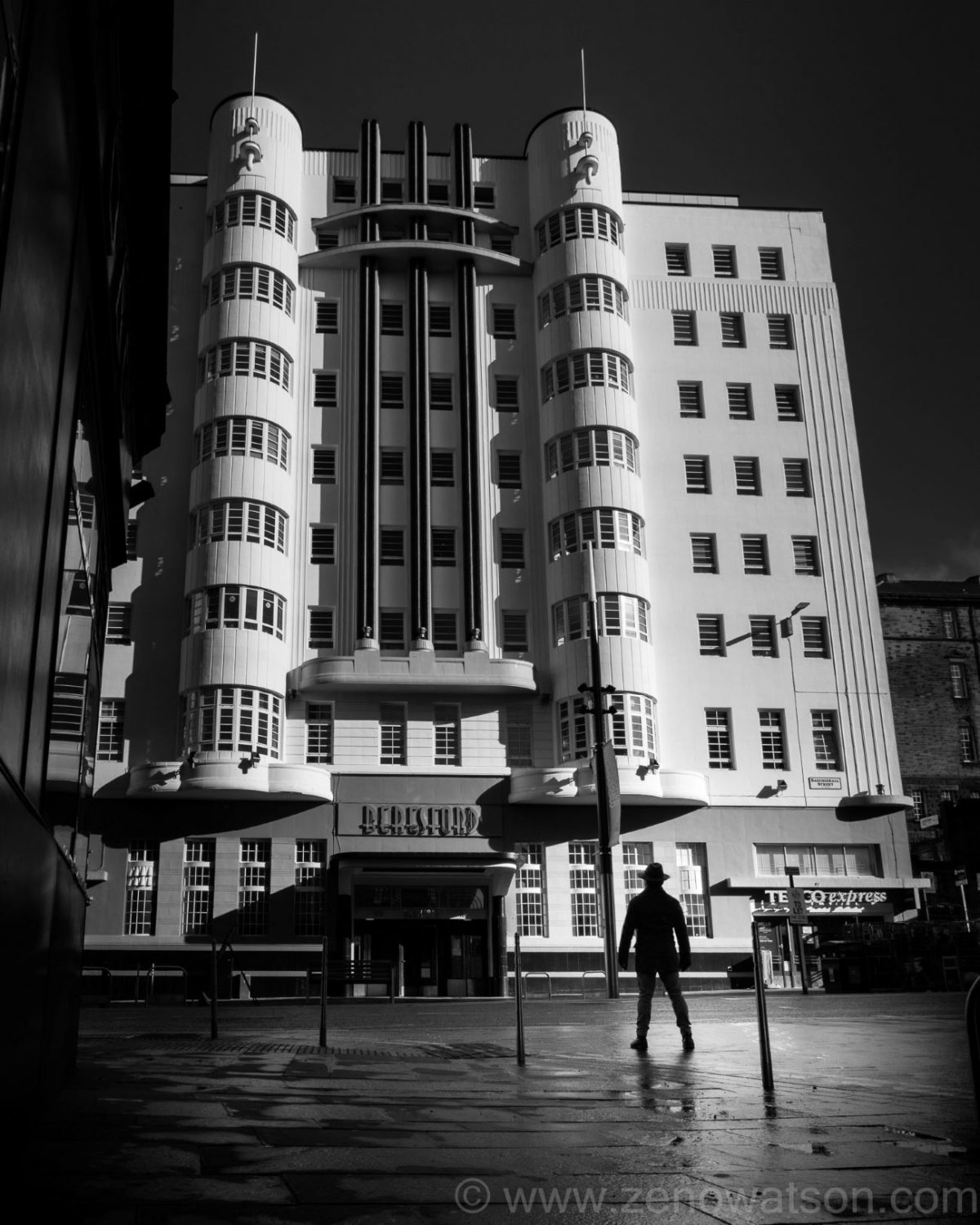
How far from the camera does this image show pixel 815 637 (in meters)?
46.1

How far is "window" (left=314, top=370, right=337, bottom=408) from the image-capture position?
1823 inches

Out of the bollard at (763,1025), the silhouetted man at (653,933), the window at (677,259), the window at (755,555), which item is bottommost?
the bollard at (763,1025)

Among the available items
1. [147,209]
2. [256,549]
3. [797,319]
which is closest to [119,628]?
[256,549]

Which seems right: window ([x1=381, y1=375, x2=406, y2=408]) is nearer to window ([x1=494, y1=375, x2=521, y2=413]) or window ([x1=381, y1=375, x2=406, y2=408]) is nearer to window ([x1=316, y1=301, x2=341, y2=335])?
window ([x1=316, y1=301, x2=341, y2=335])

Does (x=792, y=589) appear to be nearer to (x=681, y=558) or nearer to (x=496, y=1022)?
(x=681, y=558)

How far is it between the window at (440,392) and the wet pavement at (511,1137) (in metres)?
36.3

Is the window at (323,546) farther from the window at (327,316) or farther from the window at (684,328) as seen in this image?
the window at (684,328)

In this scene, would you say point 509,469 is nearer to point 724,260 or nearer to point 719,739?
point 719,739

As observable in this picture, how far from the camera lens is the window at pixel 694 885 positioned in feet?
138

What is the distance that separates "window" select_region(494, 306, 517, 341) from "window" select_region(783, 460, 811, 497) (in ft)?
39.3

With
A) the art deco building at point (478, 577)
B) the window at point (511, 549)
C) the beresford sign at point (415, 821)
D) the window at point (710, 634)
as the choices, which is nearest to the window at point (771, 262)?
the art deco building at point (478, 577)

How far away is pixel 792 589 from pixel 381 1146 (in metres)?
42.7

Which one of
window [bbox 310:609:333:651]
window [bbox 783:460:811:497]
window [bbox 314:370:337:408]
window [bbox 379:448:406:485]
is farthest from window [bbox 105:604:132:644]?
window [bbox 783:460:811:497]

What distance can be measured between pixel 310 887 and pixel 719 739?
50.7 feet
